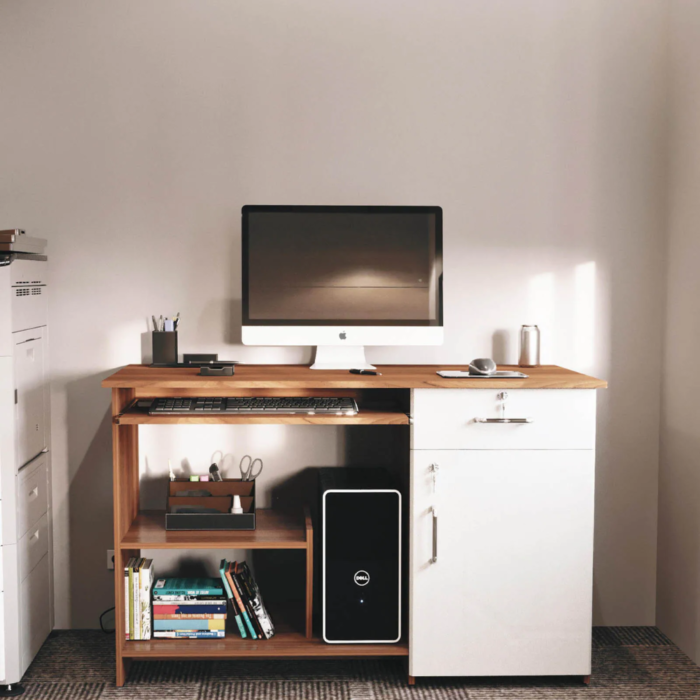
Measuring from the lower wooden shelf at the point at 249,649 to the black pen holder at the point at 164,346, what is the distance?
964mm

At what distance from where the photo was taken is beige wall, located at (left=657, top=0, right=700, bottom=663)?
269 centimetres

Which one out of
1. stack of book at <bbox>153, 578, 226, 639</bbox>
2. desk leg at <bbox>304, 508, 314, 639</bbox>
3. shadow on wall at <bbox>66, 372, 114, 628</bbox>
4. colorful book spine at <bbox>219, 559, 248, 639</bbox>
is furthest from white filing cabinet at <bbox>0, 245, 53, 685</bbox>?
desk leg at <bbox>304, 508, 314, 639</bbox>

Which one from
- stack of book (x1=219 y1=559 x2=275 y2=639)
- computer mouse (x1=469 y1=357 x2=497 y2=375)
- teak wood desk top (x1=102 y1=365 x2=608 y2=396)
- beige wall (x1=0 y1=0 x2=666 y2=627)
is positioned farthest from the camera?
beige wall (x1=0 y1=0 x2=666 y2=627)

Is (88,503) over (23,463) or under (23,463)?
under

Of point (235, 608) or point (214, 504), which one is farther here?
point (214, 504)

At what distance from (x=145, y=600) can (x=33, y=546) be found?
1.46ft

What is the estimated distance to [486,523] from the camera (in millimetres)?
2438

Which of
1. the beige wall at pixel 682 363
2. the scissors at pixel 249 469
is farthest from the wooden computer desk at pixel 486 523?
the beige wall at pixel 682 363

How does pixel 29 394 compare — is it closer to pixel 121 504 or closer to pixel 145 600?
pixel 121 504

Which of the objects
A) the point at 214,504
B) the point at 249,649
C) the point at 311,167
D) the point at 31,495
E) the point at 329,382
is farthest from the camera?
the point at 311,167

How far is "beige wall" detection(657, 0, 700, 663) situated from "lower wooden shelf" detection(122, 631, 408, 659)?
108 centimetres

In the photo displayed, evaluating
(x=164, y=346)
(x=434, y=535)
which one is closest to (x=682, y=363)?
(x=434, y=535)

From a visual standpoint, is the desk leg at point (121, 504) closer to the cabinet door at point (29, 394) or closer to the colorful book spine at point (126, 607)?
the colorful book spine at point (126, 607)

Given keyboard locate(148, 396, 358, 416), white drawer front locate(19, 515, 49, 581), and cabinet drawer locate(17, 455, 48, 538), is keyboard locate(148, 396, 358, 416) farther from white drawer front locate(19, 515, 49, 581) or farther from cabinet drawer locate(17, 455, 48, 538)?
white drawer front locate(19, 515, 49, 581)
